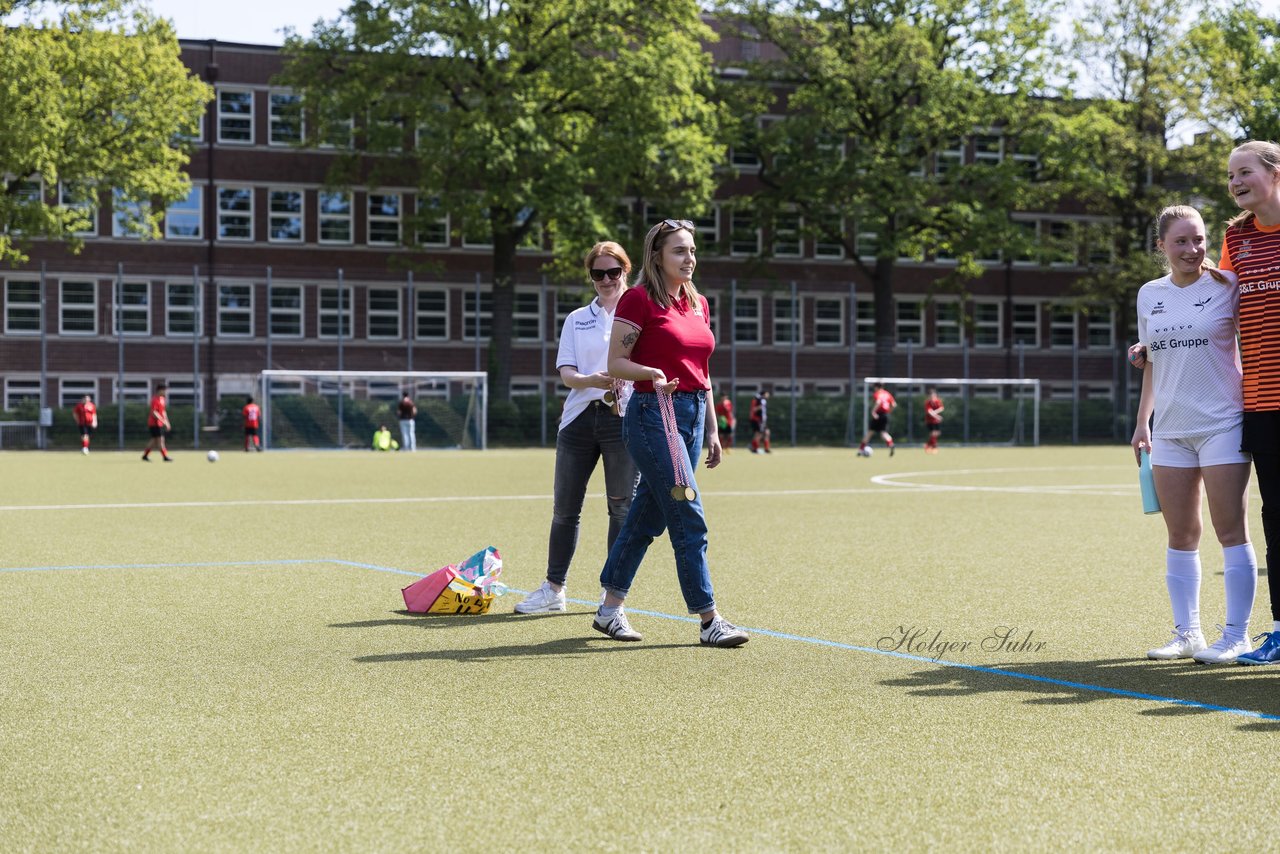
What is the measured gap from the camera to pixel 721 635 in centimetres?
720

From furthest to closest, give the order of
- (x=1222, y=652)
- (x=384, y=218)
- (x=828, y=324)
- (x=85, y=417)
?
(x=828, y=324) < (x=384, y=218) < (x=85, y=417) < (x=1222, y=652)

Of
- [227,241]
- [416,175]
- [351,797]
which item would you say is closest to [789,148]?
[416,175]

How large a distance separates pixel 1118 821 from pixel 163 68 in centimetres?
4134

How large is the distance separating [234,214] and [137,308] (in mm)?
5003

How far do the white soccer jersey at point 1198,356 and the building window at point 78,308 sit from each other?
47.7 metres

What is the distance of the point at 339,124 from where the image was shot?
46.8 metres

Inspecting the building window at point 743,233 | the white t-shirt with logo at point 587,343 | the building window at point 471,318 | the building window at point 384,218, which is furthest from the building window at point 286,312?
the white t-shirt with logo at point 587,343

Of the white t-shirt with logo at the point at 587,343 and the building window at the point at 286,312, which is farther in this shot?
the building window at the point at 286,312

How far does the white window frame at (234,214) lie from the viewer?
54.1 meters

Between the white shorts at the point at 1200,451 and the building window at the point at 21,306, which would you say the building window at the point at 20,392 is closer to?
the building window at the point at 21,306

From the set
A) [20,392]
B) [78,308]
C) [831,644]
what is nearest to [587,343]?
[831,644]

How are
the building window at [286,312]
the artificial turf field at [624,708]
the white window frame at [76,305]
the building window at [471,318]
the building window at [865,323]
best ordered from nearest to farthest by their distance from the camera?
1. the artificial turf field at [624,708]
2. the building window at [286,312]
3. the white window frame at [76,305]
4. the building window at [471,318]
5. the building window at [865,323]

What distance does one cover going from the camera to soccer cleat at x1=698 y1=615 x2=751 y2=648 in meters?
7.18

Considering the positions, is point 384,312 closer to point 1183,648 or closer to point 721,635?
point 721,635
